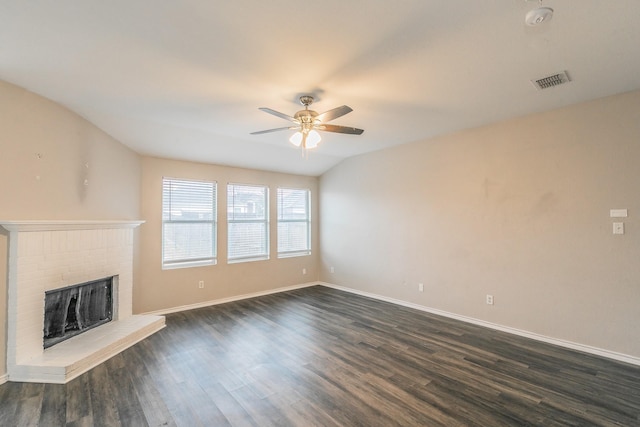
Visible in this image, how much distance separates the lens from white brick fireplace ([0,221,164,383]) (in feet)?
8.63

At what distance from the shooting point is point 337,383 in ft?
8.39

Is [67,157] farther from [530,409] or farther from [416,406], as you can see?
[530,409]

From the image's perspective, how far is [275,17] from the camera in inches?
70.2

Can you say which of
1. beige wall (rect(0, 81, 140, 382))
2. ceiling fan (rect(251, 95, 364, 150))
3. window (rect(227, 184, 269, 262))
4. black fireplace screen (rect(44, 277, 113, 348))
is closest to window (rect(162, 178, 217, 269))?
window (rect(227, 184, 269, 262))

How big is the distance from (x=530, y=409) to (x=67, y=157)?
16.3 feet

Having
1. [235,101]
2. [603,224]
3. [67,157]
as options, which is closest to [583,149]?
[603,224]

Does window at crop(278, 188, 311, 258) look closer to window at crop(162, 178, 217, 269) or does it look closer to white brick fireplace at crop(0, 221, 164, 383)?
window at crop(162, 178, 217, 269)

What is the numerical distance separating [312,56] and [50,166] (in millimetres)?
2908

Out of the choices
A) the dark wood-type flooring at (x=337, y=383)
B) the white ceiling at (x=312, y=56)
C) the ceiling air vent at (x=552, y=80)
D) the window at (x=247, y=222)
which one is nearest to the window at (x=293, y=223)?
the window at (x=247, y=222)

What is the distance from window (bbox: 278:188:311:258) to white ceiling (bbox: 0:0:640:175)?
106 inches

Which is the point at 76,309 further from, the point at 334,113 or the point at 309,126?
the point at 334,113

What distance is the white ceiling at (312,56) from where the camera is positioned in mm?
1737

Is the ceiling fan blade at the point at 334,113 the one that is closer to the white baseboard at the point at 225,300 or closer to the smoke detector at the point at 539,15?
the smoke detector at the point at 539,15

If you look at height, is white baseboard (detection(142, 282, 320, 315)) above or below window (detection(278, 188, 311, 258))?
below
